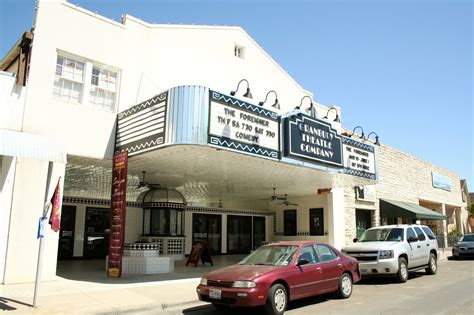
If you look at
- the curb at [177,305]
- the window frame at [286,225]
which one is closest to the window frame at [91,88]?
the curb at [177,305]

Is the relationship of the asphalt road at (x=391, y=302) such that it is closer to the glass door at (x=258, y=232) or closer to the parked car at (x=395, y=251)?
→ the parked car at (x=395, y=251)

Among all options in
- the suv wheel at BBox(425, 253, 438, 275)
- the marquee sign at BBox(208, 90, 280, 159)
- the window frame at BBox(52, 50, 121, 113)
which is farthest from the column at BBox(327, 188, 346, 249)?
the window frame at BBox(52, 50, 121, 113)

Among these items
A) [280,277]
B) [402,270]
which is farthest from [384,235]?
[280,277]

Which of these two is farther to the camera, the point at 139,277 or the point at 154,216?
the point at 154,216

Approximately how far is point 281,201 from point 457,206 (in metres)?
22.0

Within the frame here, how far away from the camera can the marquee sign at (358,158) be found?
16.8 meters

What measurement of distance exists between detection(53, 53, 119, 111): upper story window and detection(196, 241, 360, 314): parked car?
7.11 metres

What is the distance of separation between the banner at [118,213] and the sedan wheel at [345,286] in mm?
6210

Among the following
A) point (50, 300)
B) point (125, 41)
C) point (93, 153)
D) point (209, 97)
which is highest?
point (125, 41)

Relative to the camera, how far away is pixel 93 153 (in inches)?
500

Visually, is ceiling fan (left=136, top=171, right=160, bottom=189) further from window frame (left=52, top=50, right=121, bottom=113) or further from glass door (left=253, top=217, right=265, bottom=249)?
glass door (left=253, top=217, right=265, bottom=249)

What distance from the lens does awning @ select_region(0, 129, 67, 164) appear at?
9.99 metres

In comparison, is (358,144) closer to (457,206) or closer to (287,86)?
(287,86)

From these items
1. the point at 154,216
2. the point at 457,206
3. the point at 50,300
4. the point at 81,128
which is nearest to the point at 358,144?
the point at 154,216
